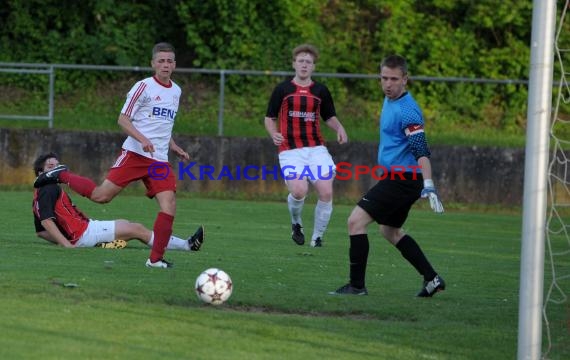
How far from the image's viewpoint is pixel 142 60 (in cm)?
2325

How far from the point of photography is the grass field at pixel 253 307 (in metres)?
6.41

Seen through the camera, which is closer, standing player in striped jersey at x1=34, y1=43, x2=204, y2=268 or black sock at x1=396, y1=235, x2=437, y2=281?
black sock at x1=396, y1=235, x2=437, y2=281

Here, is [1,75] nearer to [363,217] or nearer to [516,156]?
[516,156]

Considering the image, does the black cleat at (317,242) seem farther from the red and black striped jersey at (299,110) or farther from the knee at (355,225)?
the knee at (355,225)

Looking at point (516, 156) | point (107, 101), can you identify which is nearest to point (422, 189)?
point (516, 156)

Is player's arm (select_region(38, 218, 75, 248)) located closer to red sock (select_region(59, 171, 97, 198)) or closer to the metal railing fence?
red sock (select_region(59, 171, 97, 198))

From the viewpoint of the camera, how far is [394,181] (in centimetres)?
854

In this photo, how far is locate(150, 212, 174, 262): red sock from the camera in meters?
9.52

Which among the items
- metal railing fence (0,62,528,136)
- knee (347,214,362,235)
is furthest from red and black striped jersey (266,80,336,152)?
metal railing fence (0,62,528,136)

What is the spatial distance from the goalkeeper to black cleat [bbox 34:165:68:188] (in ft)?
10.0

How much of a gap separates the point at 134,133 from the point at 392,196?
2423mm

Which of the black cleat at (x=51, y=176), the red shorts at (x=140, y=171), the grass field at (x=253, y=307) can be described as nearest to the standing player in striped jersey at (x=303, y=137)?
the grass field at (x=253, y=307)

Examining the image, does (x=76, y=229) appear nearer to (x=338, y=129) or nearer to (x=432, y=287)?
(x=338, y=129)

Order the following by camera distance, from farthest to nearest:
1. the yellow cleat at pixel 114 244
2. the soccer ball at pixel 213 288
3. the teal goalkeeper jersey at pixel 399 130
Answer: the yellow cleat at pixel 114 244, the teal goalkeeper jersey at pixel 399 130, the soccer ball at pixel 213 288
